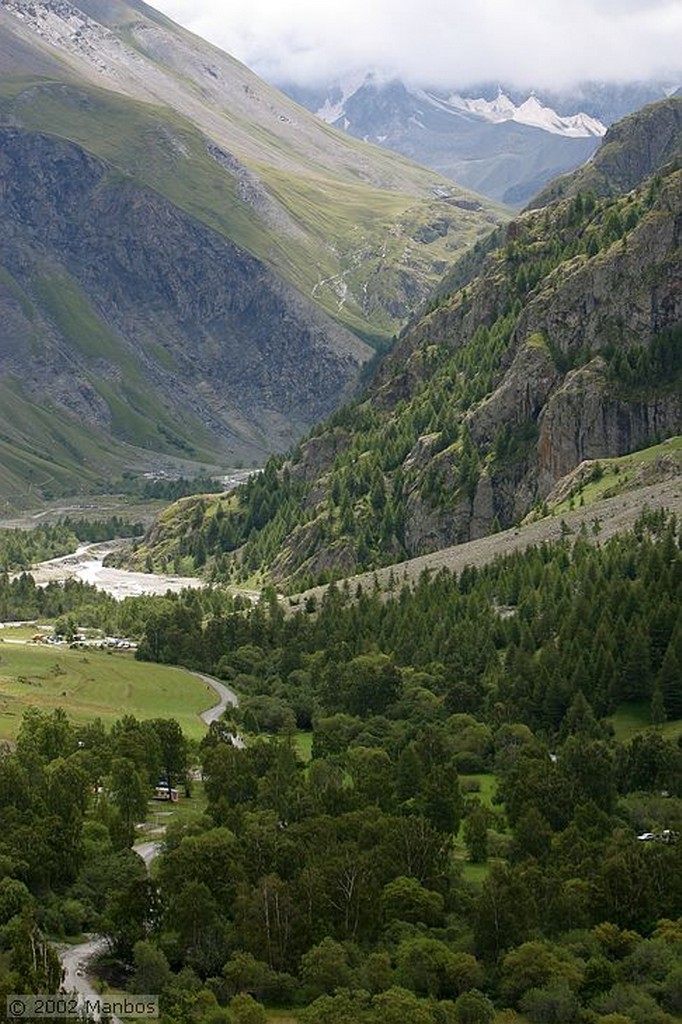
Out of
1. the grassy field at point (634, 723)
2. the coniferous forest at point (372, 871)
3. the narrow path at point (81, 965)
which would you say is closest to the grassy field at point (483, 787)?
the coniferous forest at point (372, 871)

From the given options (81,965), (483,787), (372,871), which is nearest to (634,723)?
(483,787)

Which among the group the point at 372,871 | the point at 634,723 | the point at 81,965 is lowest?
the point at 81,965

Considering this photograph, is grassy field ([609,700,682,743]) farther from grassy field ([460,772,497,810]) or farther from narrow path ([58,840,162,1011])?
narrow path ([58,840,162,1011])

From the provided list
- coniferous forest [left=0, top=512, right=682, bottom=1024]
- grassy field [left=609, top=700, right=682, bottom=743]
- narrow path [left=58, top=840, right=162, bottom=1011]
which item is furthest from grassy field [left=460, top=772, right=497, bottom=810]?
narrow path [left=58, top=840, right=162, bottom=1011]

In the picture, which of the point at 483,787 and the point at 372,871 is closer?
the point at 372,871

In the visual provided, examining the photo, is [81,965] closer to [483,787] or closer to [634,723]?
[483,787]

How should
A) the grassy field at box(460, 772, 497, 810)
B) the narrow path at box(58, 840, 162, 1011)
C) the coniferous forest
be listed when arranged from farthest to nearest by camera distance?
the grassy field at box(460, 772, 497, 810) → the coniferous forest → the narrow path at box(58, 840, 162, 1011)

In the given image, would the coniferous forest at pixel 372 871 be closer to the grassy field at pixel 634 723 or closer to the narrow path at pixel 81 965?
the grassy field at pixel 634 723

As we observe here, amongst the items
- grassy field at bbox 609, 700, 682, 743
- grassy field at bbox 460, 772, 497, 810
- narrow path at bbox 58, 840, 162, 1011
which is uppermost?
grassy field at bbox 609, 700, 682, 743

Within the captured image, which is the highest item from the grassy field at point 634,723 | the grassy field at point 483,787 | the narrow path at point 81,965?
the grassy field at point 634,723

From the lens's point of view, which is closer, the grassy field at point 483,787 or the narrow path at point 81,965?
the narrow path at point 81,965

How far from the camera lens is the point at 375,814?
442ft

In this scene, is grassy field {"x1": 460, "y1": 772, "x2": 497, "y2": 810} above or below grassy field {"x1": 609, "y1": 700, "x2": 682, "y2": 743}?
below

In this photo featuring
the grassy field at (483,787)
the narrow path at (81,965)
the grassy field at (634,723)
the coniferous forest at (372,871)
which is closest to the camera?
the narrow path at (81,965)
